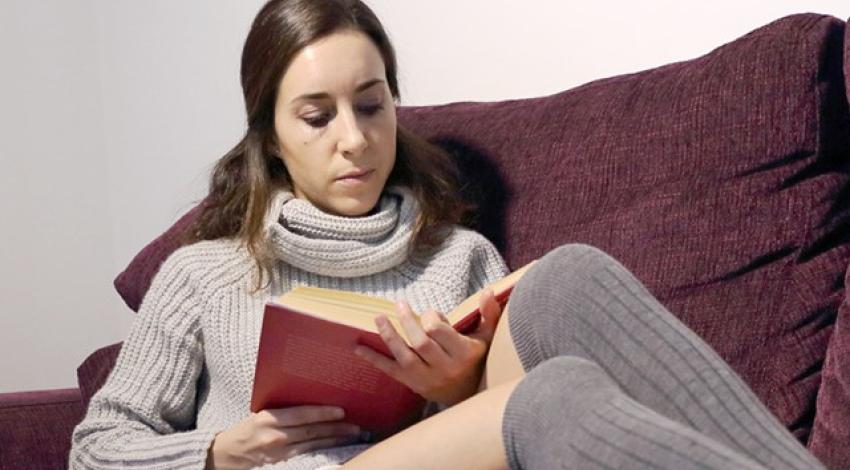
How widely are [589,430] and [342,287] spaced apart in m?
0.59

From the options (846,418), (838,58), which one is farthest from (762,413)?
(838,58)

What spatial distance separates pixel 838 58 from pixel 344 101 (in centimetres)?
56

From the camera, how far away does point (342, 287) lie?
4.68ft

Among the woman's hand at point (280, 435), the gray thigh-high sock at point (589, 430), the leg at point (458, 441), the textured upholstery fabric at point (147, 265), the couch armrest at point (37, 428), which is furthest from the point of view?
the textured upholstery fabric at point (147, 265)

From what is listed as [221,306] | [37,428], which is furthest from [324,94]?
[37,428]

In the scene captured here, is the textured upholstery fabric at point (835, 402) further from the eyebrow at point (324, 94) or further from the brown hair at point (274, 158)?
the eyebrow at point (324, 94)

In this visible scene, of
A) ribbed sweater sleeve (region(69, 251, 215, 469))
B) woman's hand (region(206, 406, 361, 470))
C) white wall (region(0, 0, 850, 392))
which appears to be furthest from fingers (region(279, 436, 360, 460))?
white wall (region(0, 0, 850, 392))

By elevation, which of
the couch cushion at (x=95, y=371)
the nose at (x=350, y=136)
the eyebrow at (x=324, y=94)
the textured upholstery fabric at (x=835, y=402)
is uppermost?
the eyebrow at (x=324, y=94)

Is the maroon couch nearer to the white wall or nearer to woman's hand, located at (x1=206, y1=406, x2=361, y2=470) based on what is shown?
woman's hand, located at (x1=206, y1=406, x2=361, y2=470)

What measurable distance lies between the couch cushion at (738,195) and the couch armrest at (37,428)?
68 cm

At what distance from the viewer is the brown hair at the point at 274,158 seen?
1416 millimetres

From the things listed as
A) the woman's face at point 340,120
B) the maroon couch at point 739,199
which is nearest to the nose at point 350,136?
the woman's face at point 340,120

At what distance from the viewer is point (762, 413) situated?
925 millimetres

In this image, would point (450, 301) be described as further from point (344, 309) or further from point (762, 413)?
point (762, 413)
